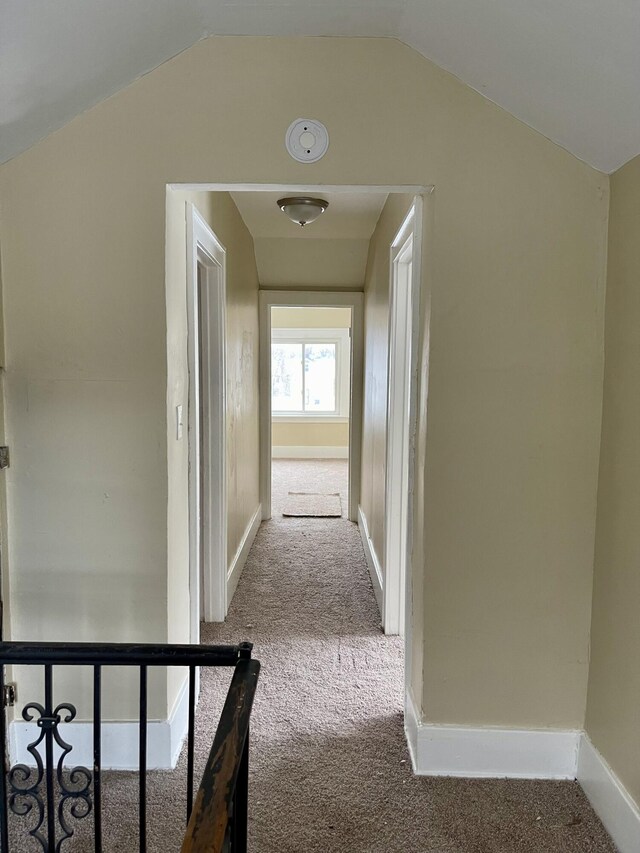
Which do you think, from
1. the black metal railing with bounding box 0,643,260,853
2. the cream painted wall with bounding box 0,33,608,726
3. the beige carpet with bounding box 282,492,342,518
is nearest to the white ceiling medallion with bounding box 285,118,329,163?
the cream painted wall with bounding box 0,33,608,726

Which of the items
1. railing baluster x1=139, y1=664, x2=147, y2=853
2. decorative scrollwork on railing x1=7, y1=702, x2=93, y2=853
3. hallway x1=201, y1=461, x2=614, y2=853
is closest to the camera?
railing baluster x1=139, y1=664, x2=147, y2=853

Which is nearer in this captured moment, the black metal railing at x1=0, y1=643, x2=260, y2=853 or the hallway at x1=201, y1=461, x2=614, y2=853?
the black metal railing at x1=0, y1=643, x2=260, y2=853

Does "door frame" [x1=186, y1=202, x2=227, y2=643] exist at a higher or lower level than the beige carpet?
higher

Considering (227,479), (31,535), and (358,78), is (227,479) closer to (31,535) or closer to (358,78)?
(31,535)

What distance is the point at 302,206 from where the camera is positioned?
10.2ft

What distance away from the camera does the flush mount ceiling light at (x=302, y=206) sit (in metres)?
3.09

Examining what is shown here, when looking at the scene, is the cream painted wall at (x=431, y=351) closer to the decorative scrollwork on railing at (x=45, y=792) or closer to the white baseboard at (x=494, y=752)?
the white baseboard at (x=494, y=752)

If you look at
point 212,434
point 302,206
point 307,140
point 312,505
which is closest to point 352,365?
point 312,505

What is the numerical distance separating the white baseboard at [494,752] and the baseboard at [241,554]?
157 cm

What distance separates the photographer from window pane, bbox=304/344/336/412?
8.87 meters

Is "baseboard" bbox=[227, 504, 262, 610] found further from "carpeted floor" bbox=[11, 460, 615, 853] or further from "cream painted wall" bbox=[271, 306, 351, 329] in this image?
"cream painted wall" bbox=[271, 306, 351, 329]

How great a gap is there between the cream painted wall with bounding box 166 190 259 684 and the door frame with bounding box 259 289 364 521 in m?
0.18

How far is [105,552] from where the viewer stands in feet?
6.47

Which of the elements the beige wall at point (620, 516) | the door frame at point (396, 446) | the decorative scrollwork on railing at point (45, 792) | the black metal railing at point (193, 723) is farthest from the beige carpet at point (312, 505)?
the black metal railing at point (193, 723)
